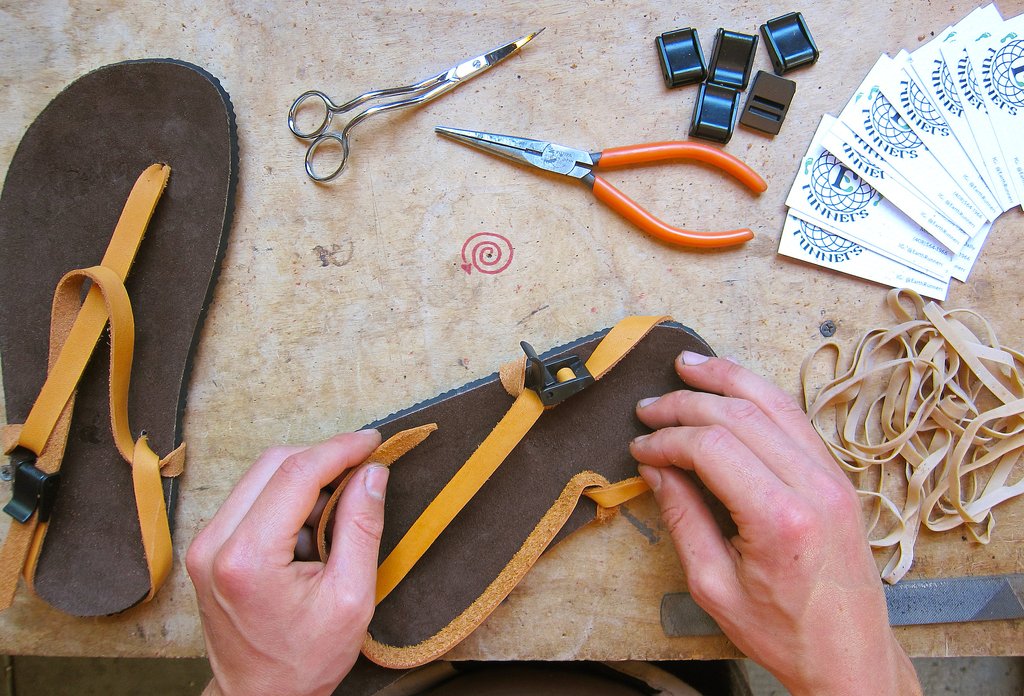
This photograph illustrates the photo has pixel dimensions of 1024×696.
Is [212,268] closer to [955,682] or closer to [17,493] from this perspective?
[17,493]

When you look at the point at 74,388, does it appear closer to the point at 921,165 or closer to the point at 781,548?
the point at 781,548

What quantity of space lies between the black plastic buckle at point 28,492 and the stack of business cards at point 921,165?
1.17 meters

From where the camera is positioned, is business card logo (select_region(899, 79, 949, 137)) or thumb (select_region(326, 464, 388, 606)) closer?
thumb (select_region(326, 464, 388, 606))

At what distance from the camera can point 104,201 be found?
3.39 ft

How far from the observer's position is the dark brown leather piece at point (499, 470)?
97cm

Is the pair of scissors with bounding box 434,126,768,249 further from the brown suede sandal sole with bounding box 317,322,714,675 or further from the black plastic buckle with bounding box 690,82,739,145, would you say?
the brown suede sandal sole with bounding box 317,322,714,675

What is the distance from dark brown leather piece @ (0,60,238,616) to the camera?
1014 mm

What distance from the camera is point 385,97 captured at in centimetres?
103

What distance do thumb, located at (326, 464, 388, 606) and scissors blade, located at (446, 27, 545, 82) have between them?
24.1 inches

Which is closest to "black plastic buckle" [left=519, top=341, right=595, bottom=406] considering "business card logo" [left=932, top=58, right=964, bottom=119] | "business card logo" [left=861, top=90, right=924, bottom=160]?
"business card logo" [left=861, top=90, right=924, bottom=160]

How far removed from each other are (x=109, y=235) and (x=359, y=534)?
64cm

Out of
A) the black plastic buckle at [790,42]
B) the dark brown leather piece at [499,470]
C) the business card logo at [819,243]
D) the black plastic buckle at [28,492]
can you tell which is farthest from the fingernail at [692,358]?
the black plastic buckle at [28,492]

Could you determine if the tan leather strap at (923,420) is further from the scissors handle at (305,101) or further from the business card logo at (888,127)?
the scissors handle at (305,101)

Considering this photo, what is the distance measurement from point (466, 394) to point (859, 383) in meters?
0.61
